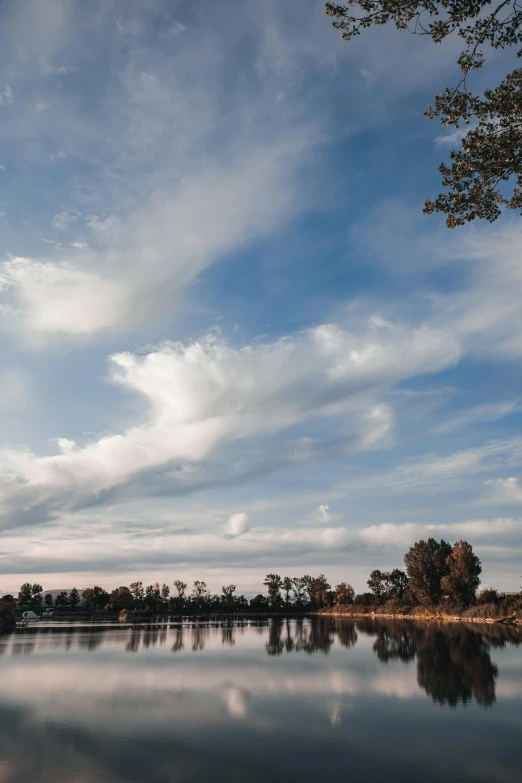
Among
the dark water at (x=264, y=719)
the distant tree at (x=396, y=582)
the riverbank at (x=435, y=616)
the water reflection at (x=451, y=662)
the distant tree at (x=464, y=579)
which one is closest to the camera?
the dark water at (x=264, y=719)

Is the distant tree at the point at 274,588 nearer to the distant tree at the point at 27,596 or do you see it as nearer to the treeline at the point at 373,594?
the treeline at the point at 373,594

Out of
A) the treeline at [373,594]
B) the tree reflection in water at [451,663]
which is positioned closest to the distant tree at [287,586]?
the treeline at [373,594]

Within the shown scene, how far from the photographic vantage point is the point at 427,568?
123 meters

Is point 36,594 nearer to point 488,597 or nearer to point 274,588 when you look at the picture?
point 274,588

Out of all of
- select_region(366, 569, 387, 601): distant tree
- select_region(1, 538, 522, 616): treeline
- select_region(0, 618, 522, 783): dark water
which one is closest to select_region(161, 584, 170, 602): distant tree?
select_region(1, 538, 522, 616): treeline

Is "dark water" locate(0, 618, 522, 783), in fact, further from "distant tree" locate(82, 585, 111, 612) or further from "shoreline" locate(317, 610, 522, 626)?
"distant tree" locate(82, 585, 111, 612)

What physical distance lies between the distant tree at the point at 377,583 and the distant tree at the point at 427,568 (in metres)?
37.2

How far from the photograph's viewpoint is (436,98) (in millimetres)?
18219

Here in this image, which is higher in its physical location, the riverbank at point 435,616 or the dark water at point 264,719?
the dark water at point 264,719

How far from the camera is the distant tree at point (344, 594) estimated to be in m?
180

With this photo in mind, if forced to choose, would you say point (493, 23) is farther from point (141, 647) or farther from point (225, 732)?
point (141, 647)

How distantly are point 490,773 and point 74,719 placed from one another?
17845mm

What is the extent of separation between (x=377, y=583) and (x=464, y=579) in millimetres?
60758

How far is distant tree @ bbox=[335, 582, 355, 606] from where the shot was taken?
179500mm
